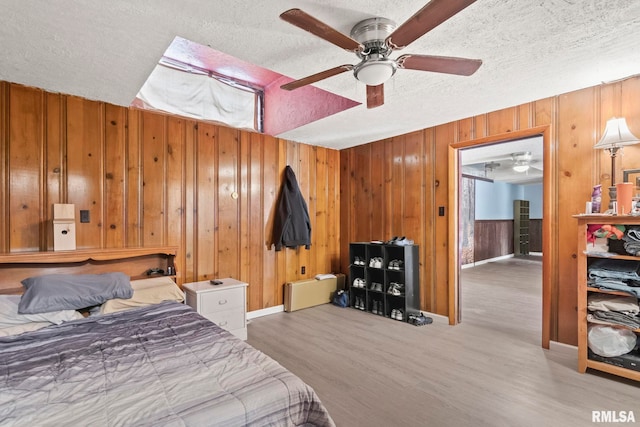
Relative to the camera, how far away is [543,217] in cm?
293

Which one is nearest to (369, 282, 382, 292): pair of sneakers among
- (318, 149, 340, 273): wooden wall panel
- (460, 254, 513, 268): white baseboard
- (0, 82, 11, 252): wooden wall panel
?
(318, 149, 340, 273): wooden wall panel

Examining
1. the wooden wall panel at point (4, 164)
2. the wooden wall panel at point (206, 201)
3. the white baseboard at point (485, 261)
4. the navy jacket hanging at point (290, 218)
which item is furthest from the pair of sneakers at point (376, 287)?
the white baseboard at point (485, 261)

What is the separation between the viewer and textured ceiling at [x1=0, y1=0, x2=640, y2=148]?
1633 mm

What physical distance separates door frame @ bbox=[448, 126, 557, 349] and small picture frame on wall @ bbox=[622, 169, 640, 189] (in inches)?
18.6

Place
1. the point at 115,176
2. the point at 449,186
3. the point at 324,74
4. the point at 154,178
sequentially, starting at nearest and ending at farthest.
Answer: the point at 324,74, the point at 115,176, the point at 154,178, the point at 449,186

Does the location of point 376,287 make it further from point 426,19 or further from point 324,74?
point 426,19

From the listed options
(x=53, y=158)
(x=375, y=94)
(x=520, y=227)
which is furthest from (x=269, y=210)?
(x=520, y=227)

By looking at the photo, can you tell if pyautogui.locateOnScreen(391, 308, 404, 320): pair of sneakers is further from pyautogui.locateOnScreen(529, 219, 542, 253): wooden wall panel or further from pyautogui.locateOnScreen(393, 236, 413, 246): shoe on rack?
pyautogui.locateOnScreen(529, 219, 542, 253): wooden wall panel

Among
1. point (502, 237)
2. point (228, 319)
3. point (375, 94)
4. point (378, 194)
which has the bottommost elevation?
point (228, 319)

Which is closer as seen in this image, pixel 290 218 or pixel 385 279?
pixel 385 279

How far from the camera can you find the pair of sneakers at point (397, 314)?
3.73 metres

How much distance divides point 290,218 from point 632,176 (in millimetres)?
3361

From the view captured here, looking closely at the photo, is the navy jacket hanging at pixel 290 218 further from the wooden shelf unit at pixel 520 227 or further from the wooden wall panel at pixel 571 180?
the wooden shelf unit at pixel 520 227

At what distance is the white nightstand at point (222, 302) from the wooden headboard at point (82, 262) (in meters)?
0.38
